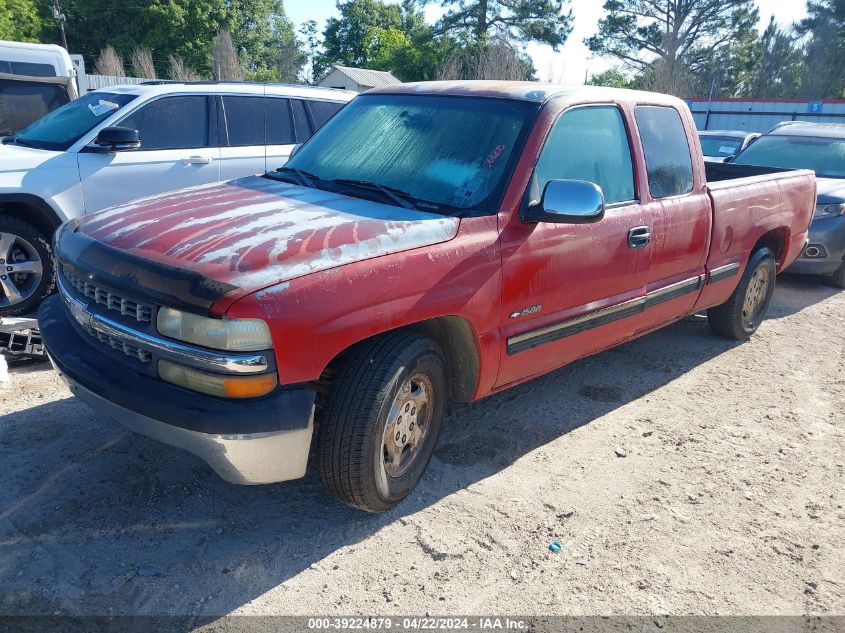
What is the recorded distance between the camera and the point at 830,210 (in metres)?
7.70

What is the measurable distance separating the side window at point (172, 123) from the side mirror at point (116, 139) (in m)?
0.35

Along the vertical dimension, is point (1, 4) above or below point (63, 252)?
above

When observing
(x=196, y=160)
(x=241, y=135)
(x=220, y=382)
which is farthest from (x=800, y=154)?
(x=220, y=382)

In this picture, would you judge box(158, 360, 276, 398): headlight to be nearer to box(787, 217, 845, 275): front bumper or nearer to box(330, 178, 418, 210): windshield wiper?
box(330, 178, 418, 210): windshield wiper

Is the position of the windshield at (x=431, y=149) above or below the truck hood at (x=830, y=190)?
above

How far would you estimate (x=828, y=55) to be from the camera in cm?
4841

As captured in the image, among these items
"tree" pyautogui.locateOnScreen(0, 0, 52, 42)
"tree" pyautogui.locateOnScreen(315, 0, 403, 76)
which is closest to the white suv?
"tree" pyautogui.locateOnScreen(0, 0, 52, 42)

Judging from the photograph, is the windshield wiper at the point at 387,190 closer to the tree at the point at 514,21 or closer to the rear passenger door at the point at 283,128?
the rear passenger door at the point at 283,128

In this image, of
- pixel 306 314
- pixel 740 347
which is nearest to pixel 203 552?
pixel 306 314

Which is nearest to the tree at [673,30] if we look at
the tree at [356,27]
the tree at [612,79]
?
the tree at [612,79]

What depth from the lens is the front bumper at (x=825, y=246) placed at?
7.64 meters

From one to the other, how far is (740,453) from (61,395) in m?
3.99

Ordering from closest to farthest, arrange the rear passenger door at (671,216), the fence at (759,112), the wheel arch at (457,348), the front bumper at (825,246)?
the wheel arch at (457,348) → the rear passenger door at (671,216) → the front bumper at (825,246) → the fence at (759,112)

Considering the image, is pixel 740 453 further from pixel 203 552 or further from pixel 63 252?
pixel 63 252
